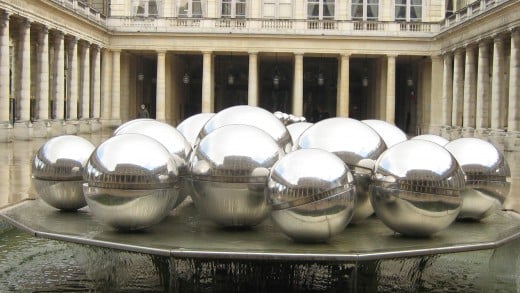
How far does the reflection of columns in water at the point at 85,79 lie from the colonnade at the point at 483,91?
2524 centimetres

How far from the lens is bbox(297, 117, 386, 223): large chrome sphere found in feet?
35.1

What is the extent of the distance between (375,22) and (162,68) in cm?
1641

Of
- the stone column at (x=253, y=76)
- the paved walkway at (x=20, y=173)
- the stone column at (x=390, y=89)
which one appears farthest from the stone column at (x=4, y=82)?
the stone column at (x=390, y=89)

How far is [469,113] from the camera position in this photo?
46.2m

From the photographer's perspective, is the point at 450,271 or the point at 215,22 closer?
the point at 450,271

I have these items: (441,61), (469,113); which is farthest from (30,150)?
(441,61)

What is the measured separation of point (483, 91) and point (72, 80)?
26228mm

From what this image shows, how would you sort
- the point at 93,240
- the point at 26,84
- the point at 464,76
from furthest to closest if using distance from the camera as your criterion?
the point at 464,76 < the point at 26,84 < the point at 93,240

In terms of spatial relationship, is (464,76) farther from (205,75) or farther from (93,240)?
(93,240)

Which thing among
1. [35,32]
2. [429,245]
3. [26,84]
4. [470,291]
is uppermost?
[35,32]

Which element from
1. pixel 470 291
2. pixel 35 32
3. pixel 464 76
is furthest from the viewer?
pixel 464 76

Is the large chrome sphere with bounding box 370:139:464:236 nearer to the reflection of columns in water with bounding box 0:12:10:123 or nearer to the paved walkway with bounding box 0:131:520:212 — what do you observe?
the paved walkway with bounding box 0:131:520:212

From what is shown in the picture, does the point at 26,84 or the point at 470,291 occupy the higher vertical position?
the point at 26,84

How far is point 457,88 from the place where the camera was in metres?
49.1
